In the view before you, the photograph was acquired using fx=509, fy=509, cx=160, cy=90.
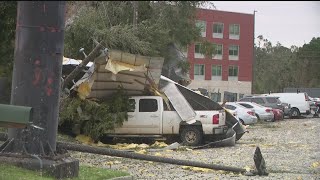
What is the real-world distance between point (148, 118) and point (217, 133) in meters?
2.45

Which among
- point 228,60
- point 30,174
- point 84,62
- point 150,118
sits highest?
point 228,60

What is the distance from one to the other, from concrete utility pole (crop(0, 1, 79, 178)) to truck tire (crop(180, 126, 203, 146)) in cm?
866

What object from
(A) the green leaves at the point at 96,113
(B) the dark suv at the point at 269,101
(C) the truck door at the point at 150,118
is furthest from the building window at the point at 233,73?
(A) the green leaves at the point at 96,113

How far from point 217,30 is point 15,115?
62.8 m

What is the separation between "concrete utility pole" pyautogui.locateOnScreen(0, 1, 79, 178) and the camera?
28.8ft

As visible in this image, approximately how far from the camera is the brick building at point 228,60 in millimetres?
69438

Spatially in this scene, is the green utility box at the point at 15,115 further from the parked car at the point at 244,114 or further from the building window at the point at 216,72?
the building window at the point at 216,72

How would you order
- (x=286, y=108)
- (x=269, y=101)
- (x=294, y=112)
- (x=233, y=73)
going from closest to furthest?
(x=269, y=101) < (x=286, y=108) < (x=294, y=112) < (x=233, y=73)

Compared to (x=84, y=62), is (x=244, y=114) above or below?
below

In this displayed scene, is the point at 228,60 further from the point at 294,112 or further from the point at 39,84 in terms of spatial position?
the point at 39,84

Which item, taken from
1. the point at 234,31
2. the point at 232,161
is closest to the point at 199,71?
the point at 234,31

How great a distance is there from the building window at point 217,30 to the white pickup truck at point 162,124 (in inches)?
2046

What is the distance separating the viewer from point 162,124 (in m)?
17.5

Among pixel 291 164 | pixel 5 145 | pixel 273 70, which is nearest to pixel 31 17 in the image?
pixel 5 145
